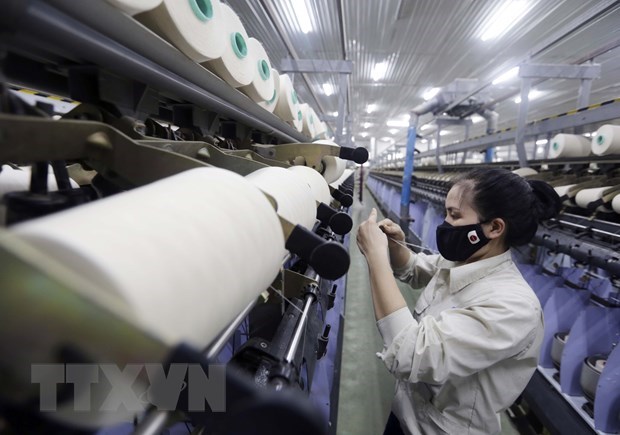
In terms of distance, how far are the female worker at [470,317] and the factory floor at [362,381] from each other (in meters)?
0.85

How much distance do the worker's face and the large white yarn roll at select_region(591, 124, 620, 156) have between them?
155cm

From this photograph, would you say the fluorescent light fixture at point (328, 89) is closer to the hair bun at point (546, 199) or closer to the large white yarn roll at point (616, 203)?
the large white yarn roll at point (616, 203)

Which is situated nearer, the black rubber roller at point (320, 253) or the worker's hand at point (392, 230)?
the black rubber roller at point (320, 253)

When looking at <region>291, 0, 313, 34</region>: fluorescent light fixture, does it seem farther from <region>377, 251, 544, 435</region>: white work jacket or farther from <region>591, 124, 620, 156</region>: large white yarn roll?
<region>377, 251, 544, 435</region>: white work jacket

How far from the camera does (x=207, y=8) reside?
728mm

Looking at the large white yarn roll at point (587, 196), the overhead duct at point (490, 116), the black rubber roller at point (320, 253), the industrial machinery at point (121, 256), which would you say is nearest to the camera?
the industrial machinery at point (121, 256)

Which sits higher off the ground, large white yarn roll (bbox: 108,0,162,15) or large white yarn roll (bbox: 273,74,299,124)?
large white yarn roll (bbox: 273,74,299,124)

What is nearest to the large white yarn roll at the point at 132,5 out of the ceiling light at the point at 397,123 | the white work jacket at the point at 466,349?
the white work jacket at the point at 466,349

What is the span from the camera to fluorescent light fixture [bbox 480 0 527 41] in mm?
3697

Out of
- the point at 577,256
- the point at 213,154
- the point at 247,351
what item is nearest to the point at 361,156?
the point at 213,154

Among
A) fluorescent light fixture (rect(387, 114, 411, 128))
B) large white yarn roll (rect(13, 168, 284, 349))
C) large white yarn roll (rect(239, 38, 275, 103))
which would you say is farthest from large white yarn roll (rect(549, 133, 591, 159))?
fluorescent light fixture (rect(387, 114, 411, 128))

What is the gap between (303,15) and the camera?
3396 millimetres

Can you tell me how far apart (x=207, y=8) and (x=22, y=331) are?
0.77 meters

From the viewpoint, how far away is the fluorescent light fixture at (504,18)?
146 inches
